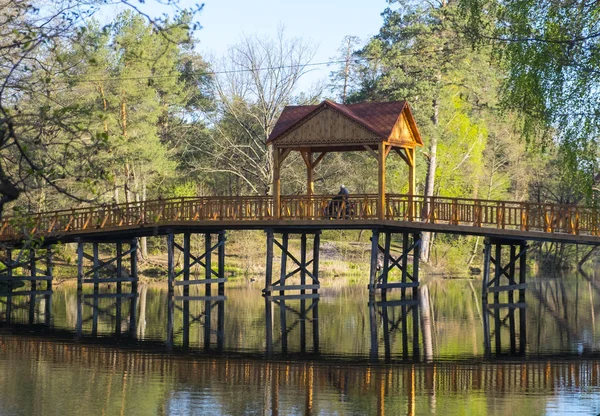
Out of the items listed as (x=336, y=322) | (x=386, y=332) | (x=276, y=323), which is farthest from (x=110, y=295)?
(x=386, y=332)

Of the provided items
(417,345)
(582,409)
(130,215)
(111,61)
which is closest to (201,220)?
(130,215)

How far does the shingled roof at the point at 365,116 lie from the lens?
Answer: 107 ft

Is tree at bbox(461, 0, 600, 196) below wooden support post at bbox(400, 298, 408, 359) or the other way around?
the other way around

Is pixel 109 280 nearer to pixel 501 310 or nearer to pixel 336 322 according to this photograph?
pixel 336 322

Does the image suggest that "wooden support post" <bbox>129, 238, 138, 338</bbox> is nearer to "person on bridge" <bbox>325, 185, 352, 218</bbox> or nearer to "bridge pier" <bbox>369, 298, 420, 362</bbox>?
"bridge pier" <bbox>369, 298, 420, 362</bbox>

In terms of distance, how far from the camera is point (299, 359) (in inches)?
852

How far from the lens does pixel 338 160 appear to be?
5356 cm

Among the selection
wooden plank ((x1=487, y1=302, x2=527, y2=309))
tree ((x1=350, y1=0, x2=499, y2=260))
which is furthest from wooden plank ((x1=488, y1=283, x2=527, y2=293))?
tree ((x1=350, y1=0, x2=499, y2=260))

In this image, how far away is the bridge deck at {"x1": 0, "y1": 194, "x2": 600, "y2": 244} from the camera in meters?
30.7

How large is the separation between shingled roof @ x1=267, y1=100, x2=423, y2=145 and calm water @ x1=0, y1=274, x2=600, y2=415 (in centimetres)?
595

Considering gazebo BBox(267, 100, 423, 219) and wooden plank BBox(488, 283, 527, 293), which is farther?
wooden plank BBox(488, 283, 527, 293)

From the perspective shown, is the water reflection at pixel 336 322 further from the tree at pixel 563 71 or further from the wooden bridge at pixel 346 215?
the tree at pixel 563 71

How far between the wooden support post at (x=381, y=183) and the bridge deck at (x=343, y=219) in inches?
8.6

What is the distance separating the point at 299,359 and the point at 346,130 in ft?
41.8
